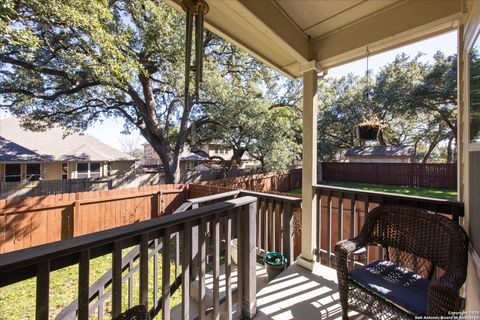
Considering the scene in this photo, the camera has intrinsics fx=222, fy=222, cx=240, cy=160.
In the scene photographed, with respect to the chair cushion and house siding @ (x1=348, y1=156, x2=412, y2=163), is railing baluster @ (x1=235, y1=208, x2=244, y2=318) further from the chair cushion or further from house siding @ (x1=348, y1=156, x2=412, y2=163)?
house siding @ (x1=348, y1=156, x2=412, y2=163)

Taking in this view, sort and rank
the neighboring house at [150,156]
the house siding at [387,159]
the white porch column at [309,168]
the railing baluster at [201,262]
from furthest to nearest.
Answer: the neighboring house at [150,156] → the house siding at [387,159] → the white porch column at [309,168] → the railing baluster at [201,262]

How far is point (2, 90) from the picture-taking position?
728 centimetres

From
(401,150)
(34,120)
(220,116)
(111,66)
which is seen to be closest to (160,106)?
(220,116)

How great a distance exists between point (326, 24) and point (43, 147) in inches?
621

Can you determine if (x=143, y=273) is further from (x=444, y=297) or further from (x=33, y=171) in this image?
(x=33, y=171)

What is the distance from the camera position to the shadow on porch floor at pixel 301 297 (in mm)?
1889

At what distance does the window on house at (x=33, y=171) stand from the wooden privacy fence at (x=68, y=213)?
356 inches

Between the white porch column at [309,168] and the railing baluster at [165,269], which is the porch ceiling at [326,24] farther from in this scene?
the railing baluster at [165,269]

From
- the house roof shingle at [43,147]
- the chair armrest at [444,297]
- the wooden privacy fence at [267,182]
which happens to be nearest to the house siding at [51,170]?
the house roof shingle at [43,147]

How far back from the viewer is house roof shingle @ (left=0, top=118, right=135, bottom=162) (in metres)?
11.5

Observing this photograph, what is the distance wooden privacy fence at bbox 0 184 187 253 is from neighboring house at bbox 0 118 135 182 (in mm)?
8216

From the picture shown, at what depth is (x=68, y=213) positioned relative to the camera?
5.32 metres

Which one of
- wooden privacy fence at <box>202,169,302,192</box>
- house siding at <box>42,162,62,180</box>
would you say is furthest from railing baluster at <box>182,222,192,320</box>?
house siding at <box>42,162,62,180</box>

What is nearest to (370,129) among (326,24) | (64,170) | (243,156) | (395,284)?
(326,24)
